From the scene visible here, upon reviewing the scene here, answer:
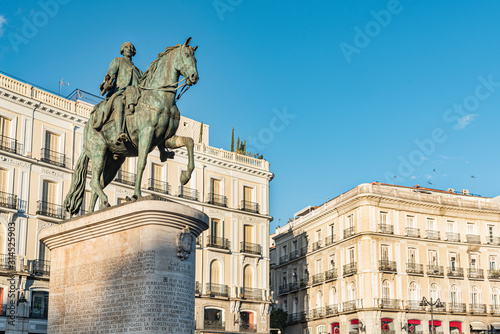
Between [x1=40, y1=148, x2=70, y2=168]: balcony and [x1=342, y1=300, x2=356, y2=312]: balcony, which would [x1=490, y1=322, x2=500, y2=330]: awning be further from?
[x1=40, y1=148, x2=70, y2=168]: balcony

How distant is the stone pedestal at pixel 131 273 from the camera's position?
1078 centimetres

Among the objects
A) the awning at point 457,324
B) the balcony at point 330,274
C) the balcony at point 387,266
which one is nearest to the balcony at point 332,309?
the balcony at point 330,274

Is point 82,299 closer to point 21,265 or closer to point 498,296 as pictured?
point 21,265

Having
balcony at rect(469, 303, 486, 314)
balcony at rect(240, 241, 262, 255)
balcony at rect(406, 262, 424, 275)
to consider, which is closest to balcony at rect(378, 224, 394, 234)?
balcony at rect(406, 262, 424, 275)

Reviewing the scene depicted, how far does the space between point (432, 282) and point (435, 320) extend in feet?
10.1

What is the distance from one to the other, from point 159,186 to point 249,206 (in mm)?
7730

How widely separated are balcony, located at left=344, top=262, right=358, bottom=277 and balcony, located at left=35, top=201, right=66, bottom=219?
25.4 meters

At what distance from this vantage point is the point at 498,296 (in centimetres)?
5822

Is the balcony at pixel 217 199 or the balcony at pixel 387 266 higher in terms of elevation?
the balcony at pixel 217 199

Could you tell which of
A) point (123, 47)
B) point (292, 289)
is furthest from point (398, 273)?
point (123, 47)

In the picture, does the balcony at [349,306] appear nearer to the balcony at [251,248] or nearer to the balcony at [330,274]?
the balcony at [330,274]

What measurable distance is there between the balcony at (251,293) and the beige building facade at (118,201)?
0.23 ft

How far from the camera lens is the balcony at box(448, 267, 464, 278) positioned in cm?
5682

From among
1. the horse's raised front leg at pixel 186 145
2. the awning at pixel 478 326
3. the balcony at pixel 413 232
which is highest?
the balcony at pixel 413 232
